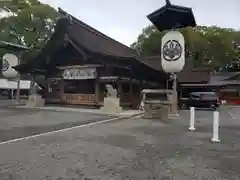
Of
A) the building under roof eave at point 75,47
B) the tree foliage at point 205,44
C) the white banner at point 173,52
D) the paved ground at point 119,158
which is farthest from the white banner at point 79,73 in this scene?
the tree foliage at point 205,44

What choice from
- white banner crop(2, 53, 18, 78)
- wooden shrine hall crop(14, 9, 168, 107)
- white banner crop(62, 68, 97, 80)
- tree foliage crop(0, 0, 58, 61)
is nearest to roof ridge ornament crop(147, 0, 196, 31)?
wooden shrine hall crop(14, 9, 168, 107)

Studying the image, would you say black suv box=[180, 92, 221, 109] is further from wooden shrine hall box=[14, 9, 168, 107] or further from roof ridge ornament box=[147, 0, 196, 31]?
roof ridge ornament box=[147, 0, 196, 31]

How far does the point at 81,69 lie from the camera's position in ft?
58.3

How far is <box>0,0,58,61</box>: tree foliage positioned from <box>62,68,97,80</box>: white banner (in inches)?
631

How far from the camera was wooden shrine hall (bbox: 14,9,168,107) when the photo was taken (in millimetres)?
16688

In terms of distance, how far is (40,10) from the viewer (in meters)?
31.8

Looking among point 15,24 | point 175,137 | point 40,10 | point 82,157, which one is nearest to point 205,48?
point 40,10

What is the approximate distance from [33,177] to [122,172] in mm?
1280

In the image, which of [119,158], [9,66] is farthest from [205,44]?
[119,158]

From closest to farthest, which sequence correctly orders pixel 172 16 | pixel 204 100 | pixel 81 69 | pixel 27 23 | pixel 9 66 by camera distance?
pixel 172 16, pixel 81 69, pixel 9 66, pixel 204 100, pixel 27 23

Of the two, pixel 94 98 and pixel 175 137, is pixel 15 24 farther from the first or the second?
pixel 175 137

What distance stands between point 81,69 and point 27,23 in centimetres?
1791

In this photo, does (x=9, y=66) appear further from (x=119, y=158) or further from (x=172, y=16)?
(x=119, y=158)

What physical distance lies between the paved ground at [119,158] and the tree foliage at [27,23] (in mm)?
27691
